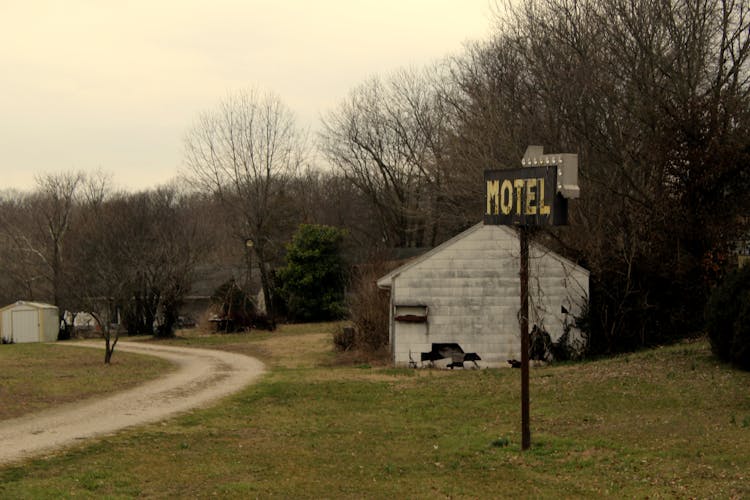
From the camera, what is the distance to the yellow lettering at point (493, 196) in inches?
492

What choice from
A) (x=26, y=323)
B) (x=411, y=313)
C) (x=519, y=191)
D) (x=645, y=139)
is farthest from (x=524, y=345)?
(x=26, y=323)

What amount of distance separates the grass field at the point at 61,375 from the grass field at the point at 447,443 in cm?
368

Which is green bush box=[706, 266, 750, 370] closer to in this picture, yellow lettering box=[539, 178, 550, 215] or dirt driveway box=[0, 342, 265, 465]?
yellow lettering box=[539, 178, 550, 215]

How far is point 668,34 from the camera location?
1110 inches

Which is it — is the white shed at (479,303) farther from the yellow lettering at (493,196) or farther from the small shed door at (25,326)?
the small shed door at (25,326)

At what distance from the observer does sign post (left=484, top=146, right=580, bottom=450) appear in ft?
39.4

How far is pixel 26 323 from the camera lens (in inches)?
1735

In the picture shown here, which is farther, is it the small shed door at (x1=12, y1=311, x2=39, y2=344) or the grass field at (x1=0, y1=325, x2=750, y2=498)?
the small shed door at (x1=12, y1=311, x2=39, y2=344)

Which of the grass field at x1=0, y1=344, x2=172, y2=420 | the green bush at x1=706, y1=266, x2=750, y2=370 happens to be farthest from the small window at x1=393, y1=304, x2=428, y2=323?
the green bush at x1=706, y1=266, x2=750, y2=370

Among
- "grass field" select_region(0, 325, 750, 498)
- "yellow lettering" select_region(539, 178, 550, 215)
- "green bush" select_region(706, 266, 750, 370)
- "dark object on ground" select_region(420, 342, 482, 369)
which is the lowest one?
"grass field" select_region(0, 325, 750, 498)

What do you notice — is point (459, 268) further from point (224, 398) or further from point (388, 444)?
point (388, 444)

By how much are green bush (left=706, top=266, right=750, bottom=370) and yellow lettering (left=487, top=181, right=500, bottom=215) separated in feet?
25.0

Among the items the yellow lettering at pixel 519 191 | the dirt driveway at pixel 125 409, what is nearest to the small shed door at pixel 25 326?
the dirt driveway at pixel 125 409

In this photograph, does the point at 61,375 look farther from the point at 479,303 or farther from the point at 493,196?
the point at 493,196
